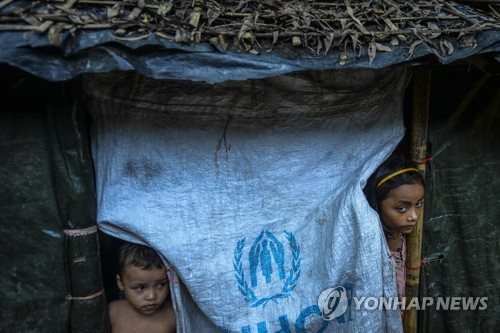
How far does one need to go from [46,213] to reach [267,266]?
1.21 m

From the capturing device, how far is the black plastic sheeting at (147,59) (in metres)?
1.93

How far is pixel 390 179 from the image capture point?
2936 mm

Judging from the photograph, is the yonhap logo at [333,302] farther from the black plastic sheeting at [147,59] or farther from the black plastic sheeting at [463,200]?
the black plastic sheeting at [147,59]

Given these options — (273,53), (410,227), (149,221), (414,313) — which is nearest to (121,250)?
(149,221)

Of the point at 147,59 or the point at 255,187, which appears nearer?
the point at 147,59

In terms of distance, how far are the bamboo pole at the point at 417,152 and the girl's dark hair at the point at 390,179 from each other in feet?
0.44

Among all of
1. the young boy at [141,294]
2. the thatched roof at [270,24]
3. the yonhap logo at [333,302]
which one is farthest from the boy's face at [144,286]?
the thatched roof at [270,24]

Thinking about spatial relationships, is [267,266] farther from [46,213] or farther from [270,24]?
[270,24]

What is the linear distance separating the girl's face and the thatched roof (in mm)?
841

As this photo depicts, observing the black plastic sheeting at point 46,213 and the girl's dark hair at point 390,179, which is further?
the girl's dark hair at point 390,179

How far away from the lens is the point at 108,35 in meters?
2.03

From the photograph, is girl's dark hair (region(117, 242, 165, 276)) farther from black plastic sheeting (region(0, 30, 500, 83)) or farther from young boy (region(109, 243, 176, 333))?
black plastic sheeting (region(0, 30, 500, 83))

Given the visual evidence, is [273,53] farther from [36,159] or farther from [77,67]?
[36,159]

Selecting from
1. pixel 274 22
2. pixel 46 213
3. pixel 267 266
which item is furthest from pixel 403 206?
pixel 46 213
